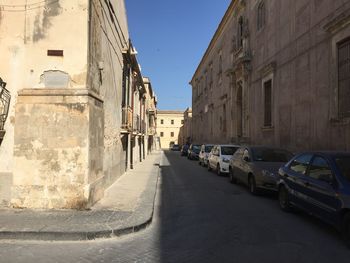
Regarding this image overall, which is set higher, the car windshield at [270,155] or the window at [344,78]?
the window at [344,78]

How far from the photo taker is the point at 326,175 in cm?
650

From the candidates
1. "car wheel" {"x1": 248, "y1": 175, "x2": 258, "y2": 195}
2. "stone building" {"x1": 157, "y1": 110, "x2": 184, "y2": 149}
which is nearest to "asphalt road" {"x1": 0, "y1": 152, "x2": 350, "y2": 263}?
"car wheel" {"x1": 248, "y1": 175, "x2": 258, "y2": 195}

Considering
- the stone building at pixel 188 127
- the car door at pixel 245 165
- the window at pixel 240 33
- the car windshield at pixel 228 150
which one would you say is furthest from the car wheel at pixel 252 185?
the stone building at pixel 188 127

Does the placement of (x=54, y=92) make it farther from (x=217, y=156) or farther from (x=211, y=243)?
(x=217, y=156)

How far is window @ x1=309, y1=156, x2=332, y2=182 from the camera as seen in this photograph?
6480 mm

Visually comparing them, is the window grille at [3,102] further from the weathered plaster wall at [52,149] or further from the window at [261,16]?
the window at [261,16]

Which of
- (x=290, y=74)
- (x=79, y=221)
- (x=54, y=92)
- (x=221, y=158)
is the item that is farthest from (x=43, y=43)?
(x=221, y=158)

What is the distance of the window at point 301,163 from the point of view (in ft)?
24.7

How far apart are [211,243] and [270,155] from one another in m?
6.84

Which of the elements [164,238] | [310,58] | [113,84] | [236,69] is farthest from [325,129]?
[236,69]

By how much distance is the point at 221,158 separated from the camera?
58.3ft

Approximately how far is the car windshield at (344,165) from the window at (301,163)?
32.4 inches

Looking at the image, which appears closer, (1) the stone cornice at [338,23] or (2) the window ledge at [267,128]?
(1) the stone cornice at [338,23]

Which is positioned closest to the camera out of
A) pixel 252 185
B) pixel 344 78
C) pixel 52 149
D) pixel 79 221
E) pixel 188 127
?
pixel 79 221
